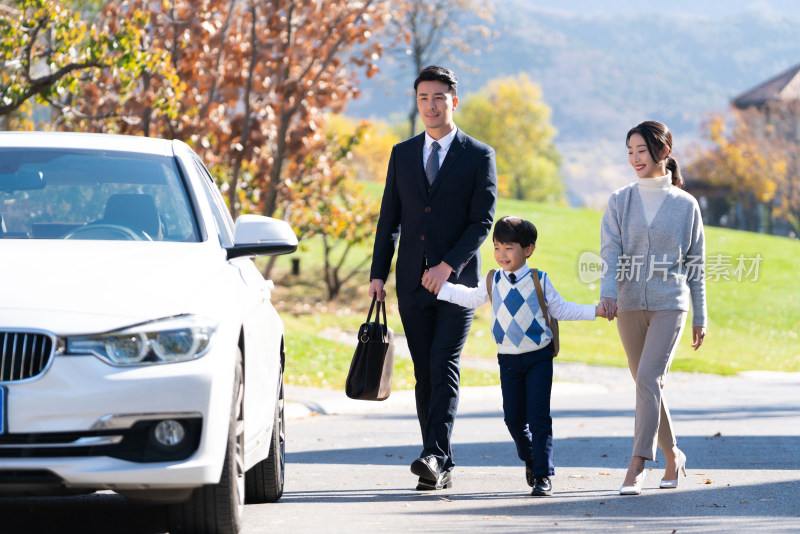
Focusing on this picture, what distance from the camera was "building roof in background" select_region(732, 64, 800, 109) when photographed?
269ft

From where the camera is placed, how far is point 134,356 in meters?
4.80

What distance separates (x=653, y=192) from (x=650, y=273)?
0.48 m

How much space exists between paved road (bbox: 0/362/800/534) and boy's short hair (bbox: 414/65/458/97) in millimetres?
2283

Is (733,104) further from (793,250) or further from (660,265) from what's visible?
(660,265)

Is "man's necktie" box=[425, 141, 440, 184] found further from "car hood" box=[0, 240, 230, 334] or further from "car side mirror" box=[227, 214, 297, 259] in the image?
"car hood" box=[0, 240, 230, 334]

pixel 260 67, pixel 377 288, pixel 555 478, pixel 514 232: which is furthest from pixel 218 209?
pixel 260 67

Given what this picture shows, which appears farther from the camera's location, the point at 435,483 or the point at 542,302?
the point at 435,483

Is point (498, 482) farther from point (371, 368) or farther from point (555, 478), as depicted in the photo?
point (371, 368)

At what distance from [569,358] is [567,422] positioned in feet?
Answer: 35.7

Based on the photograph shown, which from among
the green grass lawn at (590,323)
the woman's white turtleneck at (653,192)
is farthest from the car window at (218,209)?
the green grass lawn at (590,323)

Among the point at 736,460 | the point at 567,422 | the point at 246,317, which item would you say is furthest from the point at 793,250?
the point at 246,317

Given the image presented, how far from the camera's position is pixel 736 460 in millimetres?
9383

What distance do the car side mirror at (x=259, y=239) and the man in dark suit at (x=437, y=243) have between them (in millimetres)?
1445

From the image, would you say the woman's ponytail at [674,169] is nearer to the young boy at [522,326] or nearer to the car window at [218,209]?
the young boy at [522,326]
